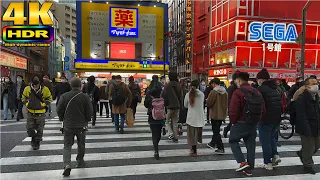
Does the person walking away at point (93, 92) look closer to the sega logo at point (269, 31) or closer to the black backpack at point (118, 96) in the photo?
the black backpack at point (118, 96)

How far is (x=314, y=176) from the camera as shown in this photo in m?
5.05

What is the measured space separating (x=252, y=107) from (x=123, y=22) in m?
27.9

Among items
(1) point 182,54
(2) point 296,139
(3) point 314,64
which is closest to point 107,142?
(2) point 296,139

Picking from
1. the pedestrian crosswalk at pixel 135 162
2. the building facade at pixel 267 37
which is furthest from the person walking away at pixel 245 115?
the building facade at pixel 267 37

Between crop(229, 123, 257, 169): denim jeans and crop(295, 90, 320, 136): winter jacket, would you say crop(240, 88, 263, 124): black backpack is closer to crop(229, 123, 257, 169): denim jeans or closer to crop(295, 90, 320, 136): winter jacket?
crop(229, 123, 257, 169): denim jeans

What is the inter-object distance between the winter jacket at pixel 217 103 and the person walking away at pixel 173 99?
3.55 feet

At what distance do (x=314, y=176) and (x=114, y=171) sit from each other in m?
3.93

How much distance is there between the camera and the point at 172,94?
757cm

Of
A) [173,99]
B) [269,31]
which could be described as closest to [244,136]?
[173,99]

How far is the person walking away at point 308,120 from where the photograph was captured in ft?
16.9

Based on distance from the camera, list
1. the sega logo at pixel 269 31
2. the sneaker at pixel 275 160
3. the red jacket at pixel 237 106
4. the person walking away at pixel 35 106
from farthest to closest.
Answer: the sega logo at pixel 269 31
the person walking away at pixel 35 106
the sneaker at pixel 275 160
the red jacket at pixel 237 106

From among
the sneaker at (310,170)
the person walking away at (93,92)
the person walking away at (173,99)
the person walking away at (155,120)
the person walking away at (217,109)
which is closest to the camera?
the sneaker at (310,170)
